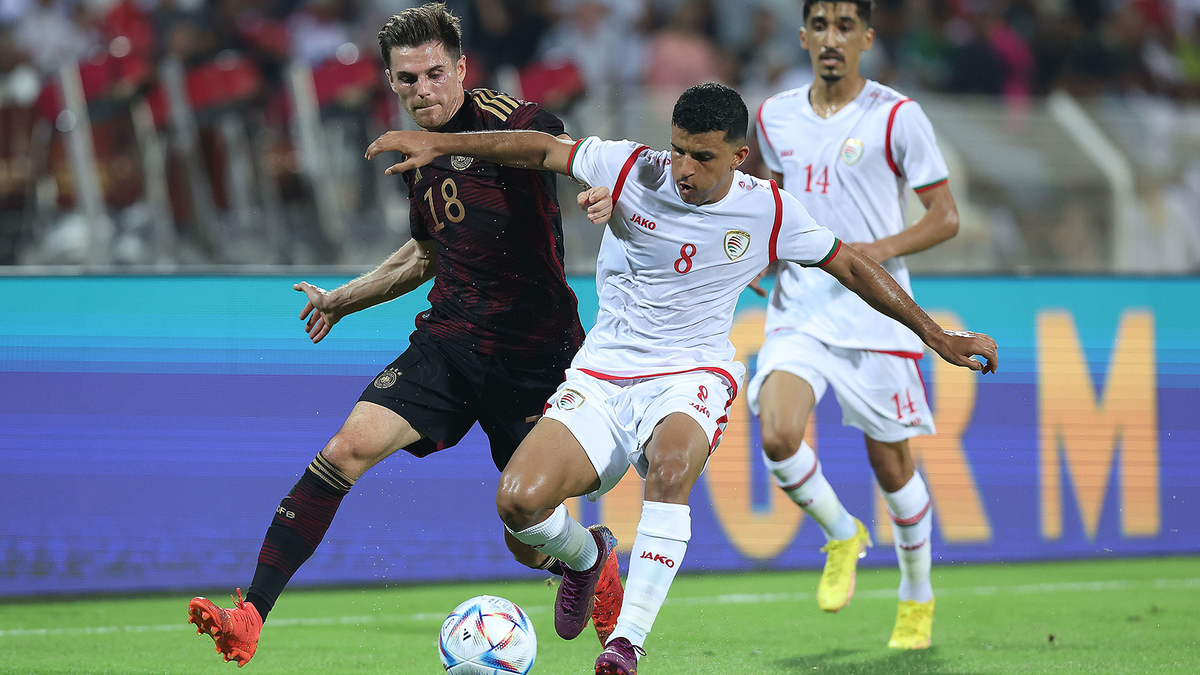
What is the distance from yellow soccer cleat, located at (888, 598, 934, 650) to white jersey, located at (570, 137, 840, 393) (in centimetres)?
165

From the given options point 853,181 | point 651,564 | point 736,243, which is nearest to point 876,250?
point 853,181

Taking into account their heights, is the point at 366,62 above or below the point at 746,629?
above

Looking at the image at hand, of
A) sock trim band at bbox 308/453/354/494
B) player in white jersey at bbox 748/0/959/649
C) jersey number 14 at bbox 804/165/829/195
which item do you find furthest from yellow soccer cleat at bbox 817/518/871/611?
sock trim band at bbox 308/453/354/494

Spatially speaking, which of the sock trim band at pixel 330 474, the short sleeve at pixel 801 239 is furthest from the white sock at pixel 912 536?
the sock trim band at pixel 330 474

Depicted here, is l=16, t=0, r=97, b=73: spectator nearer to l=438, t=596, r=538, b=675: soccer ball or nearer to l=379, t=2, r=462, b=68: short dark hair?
l=379, t=2, r=462, b=68: short dark hair

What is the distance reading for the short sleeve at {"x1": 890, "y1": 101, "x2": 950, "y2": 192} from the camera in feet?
18.1

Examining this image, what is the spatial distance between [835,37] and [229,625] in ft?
11.5

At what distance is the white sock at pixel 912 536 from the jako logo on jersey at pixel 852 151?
4.67ft

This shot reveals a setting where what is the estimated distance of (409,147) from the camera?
3.97 metres

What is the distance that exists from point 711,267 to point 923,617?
2.05 m

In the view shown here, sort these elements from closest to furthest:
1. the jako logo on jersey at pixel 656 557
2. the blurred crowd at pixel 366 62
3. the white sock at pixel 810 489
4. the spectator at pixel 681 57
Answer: the jako logo on jersey at pixel 656 557 → the white sock at pixel 810 489 → the blurred crowd at pixel 366 62 → the spectator at pixel 681 57

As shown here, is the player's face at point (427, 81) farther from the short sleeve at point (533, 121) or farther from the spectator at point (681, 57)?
the spectator at point (681, 57)

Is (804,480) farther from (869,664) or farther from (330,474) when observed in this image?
(330,474)

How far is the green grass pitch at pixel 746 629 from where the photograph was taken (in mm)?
4914
